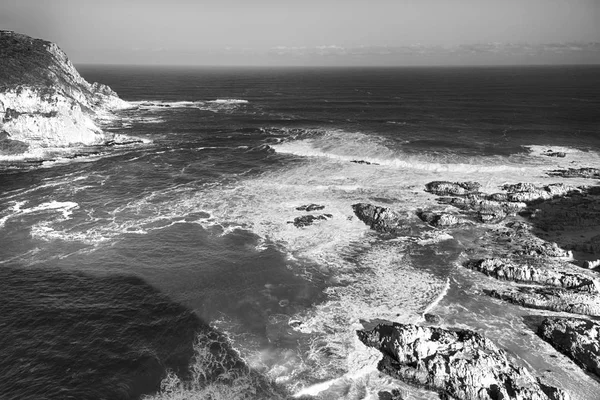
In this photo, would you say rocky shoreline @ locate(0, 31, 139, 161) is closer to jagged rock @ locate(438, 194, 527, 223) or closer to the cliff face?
the cliff face

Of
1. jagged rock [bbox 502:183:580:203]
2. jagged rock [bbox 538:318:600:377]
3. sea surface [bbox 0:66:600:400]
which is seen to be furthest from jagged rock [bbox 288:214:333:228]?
jagged rock [bbox 538:318:600:377]

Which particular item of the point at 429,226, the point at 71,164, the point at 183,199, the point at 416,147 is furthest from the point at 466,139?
the point at 71,164

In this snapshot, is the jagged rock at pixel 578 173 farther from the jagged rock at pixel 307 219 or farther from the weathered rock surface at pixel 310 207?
the jagged rock at pixel 307 219

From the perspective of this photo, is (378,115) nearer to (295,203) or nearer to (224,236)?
(295,203)

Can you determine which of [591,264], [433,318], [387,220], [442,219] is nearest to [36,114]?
[387,220]

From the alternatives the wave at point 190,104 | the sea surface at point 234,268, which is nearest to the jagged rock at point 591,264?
the sea surface at point 234,268

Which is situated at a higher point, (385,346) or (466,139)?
(466,139)
